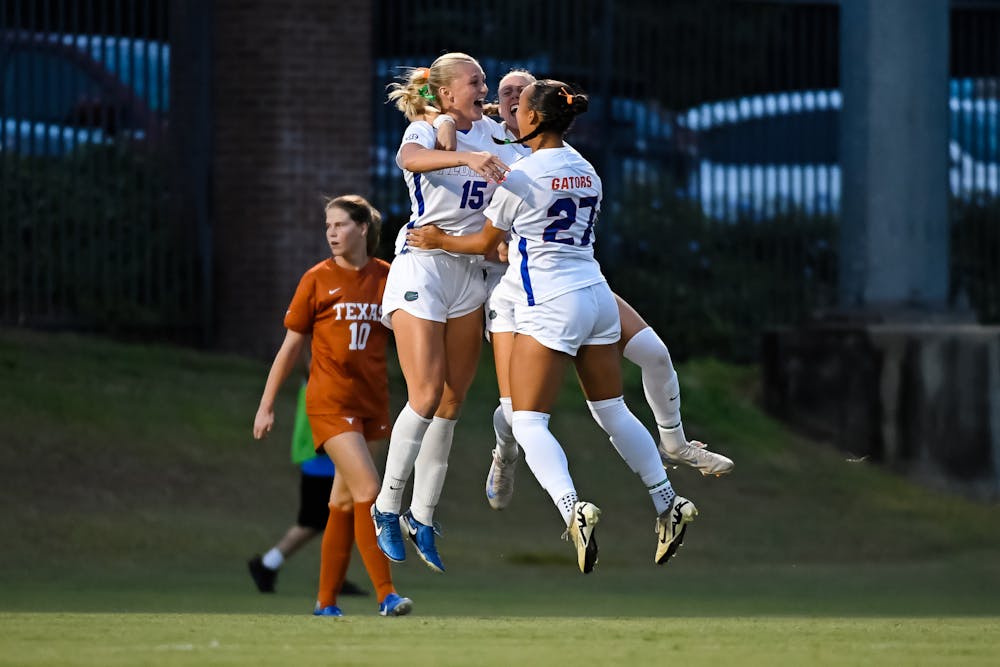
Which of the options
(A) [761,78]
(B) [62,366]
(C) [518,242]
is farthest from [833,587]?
(A) [761,78]

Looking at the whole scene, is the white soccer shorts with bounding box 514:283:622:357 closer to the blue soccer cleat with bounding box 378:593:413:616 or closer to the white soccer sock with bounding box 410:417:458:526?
the white soccer sock with bounding box 410:417:458:526

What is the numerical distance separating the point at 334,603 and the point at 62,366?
27.0 feet

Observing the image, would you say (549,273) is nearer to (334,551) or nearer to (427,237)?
(427,237)

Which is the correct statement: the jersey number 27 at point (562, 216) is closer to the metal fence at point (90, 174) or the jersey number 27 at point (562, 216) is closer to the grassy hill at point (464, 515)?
the grassy hill at point (464, 515)

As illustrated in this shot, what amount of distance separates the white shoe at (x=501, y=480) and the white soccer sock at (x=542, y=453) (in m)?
0.75

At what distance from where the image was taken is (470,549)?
14250mm

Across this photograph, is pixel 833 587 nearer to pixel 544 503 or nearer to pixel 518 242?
pixel 544 503

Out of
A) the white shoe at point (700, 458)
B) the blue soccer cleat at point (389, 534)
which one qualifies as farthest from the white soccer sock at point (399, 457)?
the white shoe at point (700, 458)

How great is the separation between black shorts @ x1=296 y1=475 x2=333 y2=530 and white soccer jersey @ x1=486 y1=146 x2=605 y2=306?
135 inches

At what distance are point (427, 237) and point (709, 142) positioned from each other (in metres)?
12.0

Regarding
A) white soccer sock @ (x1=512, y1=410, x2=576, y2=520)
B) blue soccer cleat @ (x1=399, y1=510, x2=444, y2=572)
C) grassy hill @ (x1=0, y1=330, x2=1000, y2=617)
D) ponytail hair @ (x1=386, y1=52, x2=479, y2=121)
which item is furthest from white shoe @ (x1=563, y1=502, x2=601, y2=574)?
grassy hill @ (x1=0, y1=330, x2=1000, y2=617)

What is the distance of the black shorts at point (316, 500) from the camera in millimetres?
11391

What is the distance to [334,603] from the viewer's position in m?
9.44

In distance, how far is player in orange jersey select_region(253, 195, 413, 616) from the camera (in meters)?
9.12
